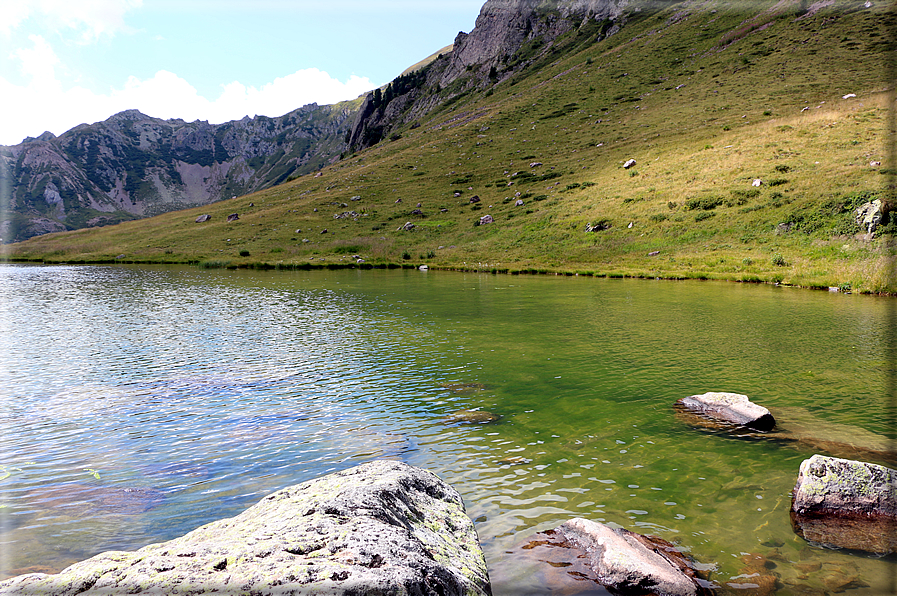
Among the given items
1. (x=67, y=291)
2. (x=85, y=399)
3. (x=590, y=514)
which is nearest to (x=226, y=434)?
(x=85, y=399)

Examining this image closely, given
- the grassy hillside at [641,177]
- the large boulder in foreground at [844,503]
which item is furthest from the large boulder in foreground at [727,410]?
the grassy hillside at [641,177]

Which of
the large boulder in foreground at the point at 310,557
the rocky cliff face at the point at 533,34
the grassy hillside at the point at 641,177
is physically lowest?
the large boulder in foreground at the point at 310,557

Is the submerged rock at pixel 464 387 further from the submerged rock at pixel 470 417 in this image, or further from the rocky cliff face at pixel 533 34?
the rocky cliff face at pixel 533 34

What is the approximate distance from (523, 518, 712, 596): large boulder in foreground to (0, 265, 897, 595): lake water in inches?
11.3

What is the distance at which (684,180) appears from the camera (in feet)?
220

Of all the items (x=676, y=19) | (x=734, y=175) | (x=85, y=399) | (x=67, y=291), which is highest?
(x=676, y=19)

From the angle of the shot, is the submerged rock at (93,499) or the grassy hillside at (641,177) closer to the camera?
the submerged rock at (93,499)

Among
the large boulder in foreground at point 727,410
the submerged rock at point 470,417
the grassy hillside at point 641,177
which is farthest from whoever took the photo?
the grassy hillside at point 641,177

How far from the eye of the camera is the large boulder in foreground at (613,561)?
237 inches

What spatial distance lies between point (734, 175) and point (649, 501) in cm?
6658

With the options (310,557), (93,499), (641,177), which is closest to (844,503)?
(310,557)

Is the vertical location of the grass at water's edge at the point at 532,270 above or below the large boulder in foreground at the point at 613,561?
above

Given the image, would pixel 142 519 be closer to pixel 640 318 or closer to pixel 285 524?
pixel 285 524

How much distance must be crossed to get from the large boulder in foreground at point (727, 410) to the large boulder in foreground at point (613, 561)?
19.4ft
